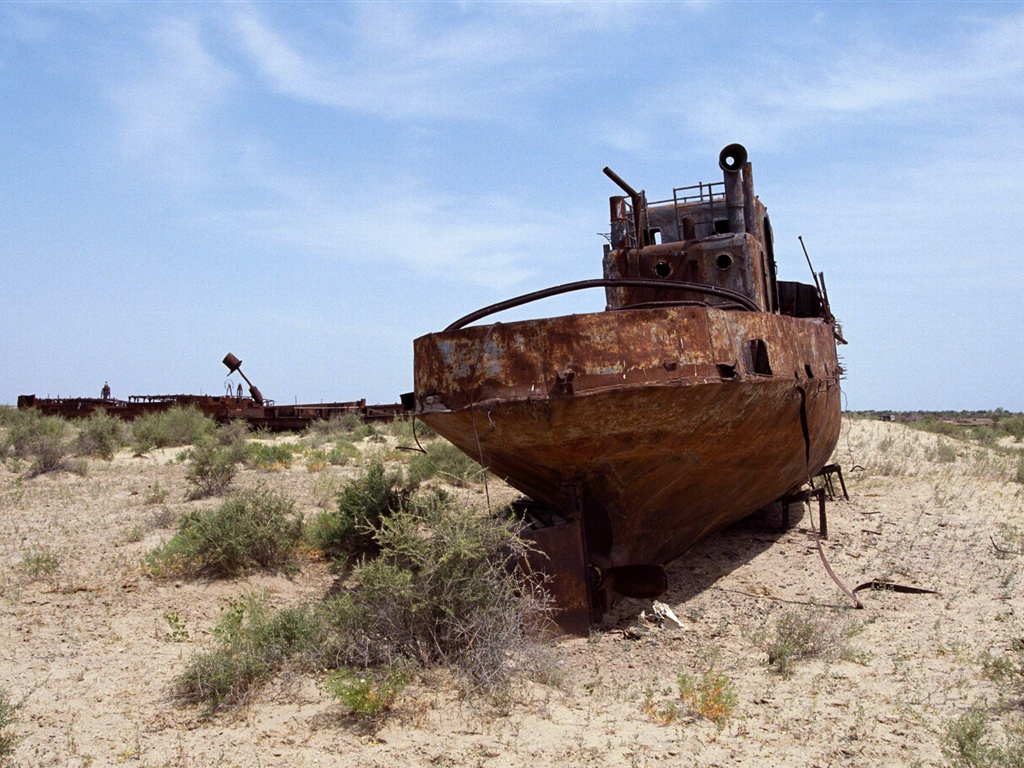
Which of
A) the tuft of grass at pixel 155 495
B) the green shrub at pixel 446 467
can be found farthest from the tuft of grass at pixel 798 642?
the tuft of grass at pixel 155 495

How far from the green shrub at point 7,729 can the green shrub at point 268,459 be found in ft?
31.5

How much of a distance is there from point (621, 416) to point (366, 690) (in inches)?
90.4

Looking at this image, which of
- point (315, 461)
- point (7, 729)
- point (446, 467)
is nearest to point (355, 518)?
point (7, 729)

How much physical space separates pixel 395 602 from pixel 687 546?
9.38ft

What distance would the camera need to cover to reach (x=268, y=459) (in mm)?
14125

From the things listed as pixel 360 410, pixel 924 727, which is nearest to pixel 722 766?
pixel 924 727

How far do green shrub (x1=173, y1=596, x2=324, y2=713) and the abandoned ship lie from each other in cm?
150

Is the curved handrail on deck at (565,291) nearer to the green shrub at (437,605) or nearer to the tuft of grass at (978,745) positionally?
the green shrub at (437,605)

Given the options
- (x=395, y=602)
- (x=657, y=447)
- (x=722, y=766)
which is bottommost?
(x=722, y=766)

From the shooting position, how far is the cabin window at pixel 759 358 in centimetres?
590

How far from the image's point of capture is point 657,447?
18.4 feet

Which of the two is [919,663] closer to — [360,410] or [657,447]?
[657,447]

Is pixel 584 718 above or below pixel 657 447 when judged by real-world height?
below

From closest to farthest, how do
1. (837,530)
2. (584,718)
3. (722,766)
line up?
(722,766) → (584,718) → (837,530)
